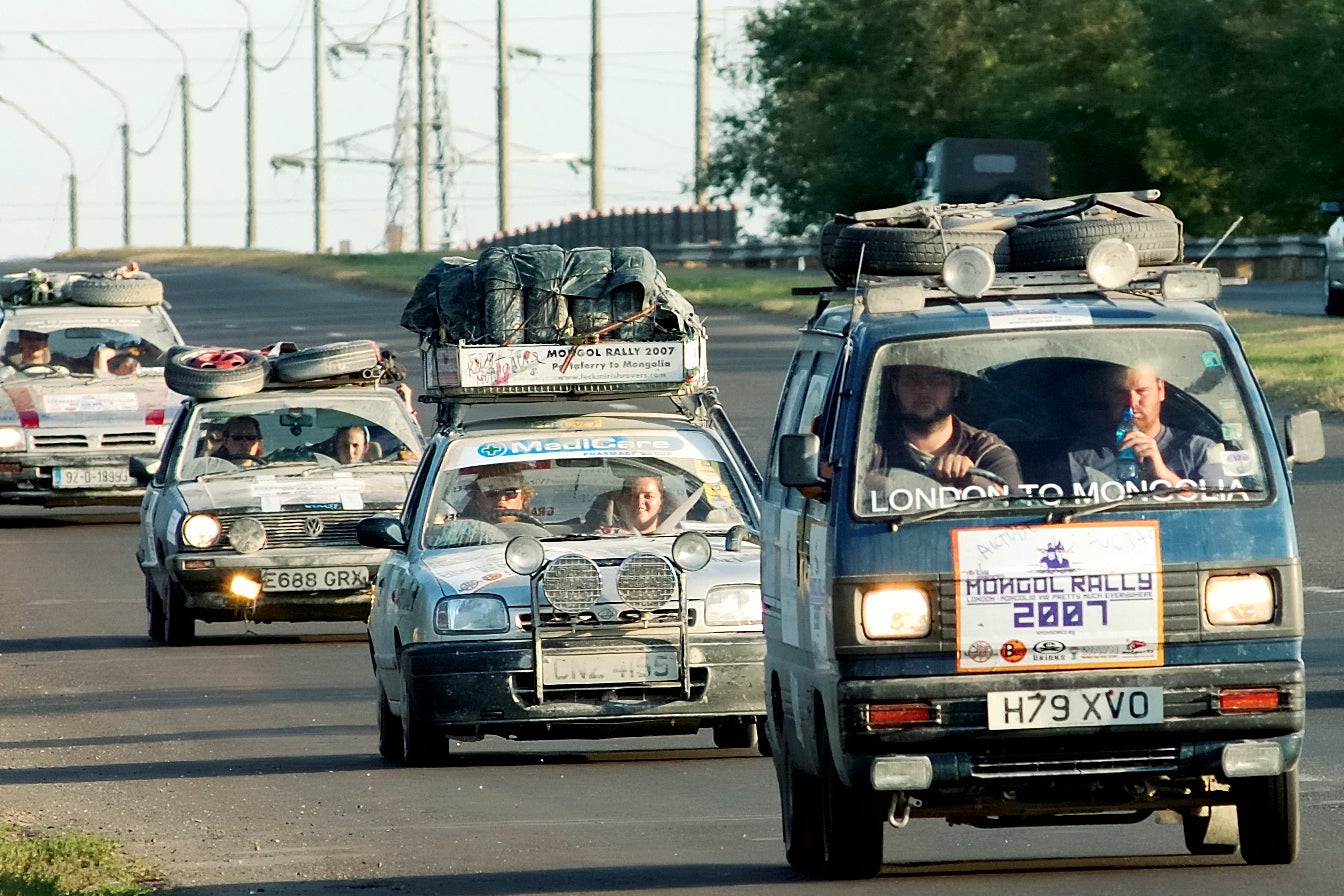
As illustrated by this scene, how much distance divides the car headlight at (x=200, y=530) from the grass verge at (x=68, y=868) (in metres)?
7.64

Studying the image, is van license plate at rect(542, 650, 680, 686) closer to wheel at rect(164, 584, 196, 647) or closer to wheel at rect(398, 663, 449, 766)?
wheel at rect(398, 663, 449, 766)

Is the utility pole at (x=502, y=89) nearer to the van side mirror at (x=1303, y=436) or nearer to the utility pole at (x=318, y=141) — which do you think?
the utility pole at (x=318, y=141)

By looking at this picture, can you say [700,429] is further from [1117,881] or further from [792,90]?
[792,90]

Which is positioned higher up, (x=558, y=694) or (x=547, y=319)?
(x=547, y=319)

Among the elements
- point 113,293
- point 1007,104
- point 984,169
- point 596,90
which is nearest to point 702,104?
point 596,90

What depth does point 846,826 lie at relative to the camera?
9258 mm

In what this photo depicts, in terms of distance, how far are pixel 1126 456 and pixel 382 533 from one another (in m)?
5.07

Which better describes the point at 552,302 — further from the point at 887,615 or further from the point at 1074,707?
the point at 1074,707

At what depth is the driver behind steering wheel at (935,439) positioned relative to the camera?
901 cm

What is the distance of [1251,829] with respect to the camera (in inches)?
369

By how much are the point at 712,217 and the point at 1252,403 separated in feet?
224

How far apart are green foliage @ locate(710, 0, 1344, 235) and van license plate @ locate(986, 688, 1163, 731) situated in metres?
45.7

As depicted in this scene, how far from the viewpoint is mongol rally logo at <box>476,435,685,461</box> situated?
1366 cm

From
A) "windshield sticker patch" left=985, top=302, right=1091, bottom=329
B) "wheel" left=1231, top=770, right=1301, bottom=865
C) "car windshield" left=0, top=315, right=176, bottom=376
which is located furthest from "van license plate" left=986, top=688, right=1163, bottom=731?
"car windshield" left=0, top=315, right=176, bottom=376
